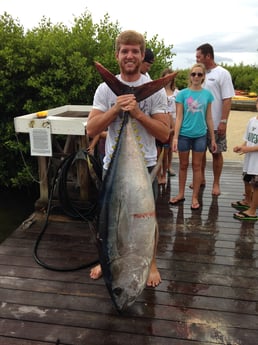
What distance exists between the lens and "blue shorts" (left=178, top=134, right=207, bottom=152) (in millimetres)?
4182

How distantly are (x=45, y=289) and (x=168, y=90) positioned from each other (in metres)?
3.51

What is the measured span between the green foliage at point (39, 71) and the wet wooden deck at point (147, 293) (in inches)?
103

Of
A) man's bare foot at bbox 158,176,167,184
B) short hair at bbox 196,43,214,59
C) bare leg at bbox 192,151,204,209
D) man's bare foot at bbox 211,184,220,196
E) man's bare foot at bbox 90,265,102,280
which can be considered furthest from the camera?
man's bare foot at bbox 158,176,167,184

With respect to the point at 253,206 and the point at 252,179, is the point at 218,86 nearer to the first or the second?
the point at 252,179

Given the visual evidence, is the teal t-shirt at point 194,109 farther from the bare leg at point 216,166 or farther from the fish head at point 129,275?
the fish head at point 129,275

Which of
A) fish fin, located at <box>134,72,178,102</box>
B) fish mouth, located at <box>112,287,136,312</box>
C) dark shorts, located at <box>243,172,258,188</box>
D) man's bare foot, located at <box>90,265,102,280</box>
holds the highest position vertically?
fish fin, located at <box>134,72,178,102</box>

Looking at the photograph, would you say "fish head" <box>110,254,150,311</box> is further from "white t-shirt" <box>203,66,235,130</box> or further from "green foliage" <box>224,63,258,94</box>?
"green foliage" <box>224,63,258,94</box>

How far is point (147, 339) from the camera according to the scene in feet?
7.35

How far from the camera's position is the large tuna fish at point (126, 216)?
2.04 m

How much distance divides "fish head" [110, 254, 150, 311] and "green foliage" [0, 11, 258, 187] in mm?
4076

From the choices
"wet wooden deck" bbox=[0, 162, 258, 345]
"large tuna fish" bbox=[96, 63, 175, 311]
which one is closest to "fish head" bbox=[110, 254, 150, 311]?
"large tuna fish" bbox=[96, 63, 175, 311]

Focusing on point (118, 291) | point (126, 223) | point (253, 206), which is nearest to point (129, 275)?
point (118, 291)

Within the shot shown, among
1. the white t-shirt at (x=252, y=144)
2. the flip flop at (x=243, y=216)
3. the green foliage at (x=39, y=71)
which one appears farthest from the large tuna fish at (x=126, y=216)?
the green foliage at (x=39, y=71)

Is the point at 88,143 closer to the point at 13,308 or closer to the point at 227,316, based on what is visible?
the point at 13,308
